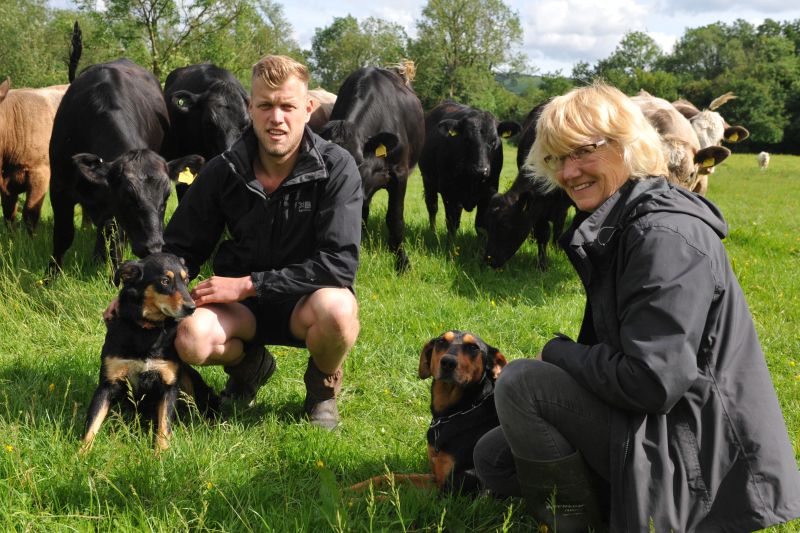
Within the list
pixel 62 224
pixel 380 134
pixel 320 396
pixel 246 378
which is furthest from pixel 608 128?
pixel 62 224

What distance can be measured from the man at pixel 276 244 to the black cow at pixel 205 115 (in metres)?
4.01

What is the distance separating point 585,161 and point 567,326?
333 centimetres

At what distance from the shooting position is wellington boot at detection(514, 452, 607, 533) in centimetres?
273

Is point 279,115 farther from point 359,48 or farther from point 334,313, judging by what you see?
point 359,48

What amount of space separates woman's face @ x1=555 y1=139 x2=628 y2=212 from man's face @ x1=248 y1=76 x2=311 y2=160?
1728 millimetres

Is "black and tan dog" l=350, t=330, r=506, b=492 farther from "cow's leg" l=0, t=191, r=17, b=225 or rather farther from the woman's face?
"cow's leg" l=0, t=191, r=17, b=225

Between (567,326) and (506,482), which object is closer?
(506,482)

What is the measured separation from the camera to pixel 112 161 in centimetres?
666

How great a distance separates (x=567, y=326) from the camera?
232 inches

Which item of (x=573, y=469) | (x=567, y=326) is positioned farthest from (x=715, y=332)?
(x=567, y=326)

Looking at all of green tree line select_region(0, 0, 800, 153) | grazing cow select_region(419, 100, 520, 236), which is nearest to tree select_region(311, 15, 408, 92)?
green tree line select_region(0, 0, 800, 153)

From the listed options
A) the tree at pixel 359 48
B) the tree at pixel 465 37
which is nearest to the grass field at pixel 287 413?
the tree at pixel 465 37

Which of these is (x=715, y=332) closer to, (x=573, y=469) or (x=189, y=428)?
(x=573, y=469)

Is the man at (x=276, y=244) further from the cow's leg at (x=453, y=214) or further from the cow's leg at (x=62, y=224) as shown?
the cow's leg at (x=453, y=214)
